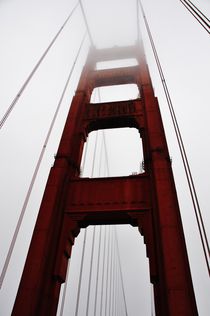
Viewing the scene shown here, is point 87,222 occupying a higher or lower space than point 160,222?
higher

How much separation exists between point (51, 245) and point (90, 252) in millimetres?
9508

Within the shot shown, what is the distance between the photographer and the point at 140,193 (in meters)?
5.91

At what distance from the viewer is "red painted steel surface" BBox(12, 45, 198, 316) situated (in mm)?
4359

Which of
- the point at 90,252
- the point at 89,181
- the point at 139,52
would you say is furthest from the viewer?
the point at 90,252

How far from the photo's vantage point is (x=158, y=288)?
456 centimetres

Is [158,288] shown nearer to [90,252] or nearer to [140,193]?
[140,193]

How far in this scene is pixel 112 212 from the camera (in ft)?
18.7

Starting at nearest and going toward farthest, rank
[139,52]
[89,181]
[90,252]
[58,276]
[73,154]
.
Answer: [58,276] < [89,181] < [73,154] < [139,52] < [90,252]

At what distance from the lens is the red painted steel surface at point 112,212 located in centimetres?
436

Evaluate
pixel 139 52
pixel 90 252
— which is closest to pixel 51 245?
pixel 90 252

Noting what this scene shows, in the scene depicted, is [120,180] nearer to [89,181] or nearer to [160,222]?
[89,181]

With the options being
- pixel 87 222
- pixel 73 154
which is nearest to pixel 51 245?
pixel 87 222

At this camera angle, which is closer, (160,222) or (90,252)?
(160,222)

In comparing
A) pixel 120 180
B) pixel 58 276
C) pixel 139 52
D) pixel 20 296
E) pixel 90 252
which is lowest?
pixel 20 296
